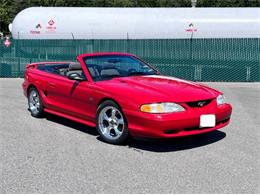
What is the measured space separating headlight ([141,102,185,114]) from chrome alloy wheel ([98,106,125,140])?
52cm

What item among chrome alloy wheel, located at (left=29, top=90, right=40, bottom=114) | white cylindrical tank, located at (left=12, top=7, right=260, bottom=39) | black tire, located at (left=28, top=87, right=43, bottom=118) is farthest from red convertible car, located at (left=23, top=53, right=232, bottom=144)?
white cylindrical tank, located at (left=12, top=7, right=260, bottom=39)

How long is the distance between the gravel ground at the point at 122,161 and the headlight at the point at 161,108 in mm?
631

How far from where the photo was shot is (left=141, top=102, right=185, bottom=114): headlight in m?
4.93

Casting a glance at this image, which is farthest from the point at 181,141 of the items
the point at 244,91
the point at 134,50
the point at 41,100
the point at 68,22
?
the point at 68,22

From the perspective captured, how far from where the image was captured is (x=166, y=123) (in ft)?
15.9

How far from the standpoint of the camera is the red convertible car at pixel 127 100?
495cm

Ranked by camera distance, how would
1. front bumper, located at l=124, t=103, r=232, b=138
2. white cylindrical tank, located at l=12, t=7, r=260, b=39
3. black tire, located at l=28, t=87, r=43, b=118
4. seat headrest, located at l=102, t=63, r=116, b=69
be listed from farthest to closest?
1. white cylindrical tank, located at l=12, t=7, r=260, b=39
2. black tire, located at l=28, t=87, r=43, b=118
3. seat headrest, located at l=102, t=63, r=116, b=69
4. front bumper, located at l=124, t=103, r=232, b=138

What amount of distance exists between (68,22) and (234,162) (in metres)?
14.8

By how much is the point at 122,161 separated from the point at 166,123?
792mm

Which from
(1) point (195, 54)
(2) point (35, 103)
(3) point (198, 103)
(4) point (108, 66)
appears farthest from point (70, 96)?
(1) point (195, 54)

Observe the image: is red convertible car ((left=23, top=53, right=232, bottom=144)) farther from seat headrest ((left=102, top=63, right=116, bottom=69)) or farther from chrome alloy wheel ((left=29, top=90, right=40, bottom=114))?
Answer: chrome alloy wheel ((left=29, top=90, right=40, bottom=114))

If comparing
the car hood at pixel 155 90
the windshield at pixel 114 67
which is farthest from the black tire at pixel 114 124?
the windshield at pixel 114 67

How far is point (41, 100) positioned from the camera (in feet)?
23.5

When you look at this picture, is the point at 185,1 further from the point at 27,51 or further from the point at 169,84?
the point at 169,84
